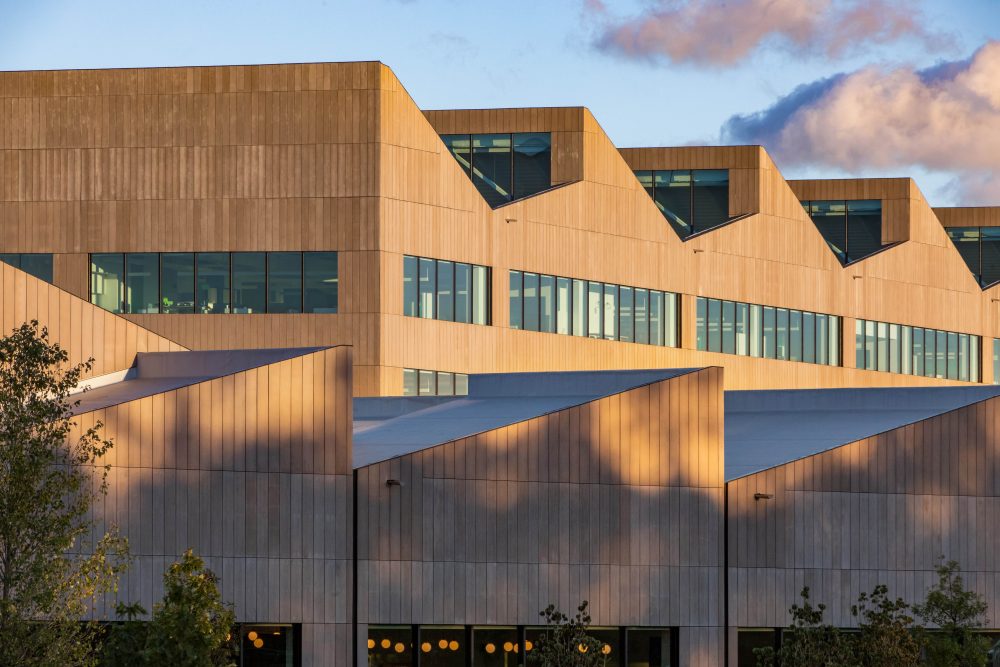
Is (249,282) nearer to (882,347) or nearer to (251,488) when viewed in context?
(251,488)

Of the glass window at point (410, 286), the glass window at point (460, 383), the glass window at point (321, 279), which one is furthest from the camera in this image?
the glass window at point (460, 383)

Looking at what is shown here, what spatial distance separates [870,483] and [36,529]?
2360 cm

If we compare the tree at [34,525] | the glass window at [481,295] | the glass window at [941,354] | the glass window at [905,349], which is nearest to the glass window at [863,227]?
the glass window at [905,349]

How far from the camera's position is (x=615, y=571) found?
126ft

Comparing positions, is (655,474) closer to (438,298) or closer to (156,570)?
(156,570)

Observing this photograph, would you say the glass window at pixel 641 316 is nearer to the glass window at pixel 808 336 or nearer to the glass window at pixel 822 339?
the glass window at pixel 808 336

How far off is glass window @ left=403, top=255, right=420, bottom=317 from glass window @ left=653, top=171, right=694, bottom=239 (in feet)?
59.1

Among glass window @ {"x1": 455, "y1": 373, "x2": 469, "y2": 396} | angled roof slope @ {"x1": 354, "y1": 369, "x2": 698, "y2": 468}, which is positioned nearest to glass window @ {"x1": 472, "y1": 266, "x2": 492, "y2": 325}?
glass window @ {"x1": 455, "y1": 373, "x2": 469, "y2": 396}

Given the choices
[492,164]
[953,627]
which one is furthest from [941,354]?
[953,627]

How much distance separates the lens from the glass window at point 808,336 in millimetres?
75125

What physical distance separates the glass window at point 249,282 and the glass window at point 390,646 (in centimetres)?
2328

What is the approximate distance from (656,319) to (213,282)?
20357mm

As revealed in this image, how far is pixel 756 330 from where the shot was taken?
72.9 m

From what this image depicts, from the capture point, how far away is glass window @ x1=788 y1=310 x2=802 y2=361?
74.4 metres
